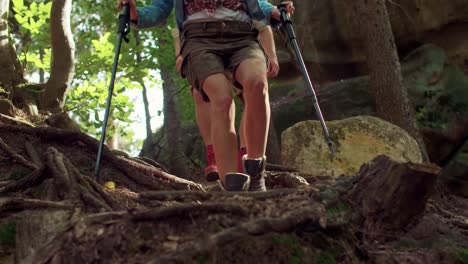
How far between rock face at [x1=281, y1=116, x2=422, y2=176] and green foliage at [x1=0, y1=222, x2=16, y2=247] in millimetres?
6187

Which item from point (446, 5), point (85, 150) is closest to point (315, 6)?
point (446, 5)

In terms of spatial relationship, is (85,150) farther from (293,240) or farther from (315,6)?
(315,6)

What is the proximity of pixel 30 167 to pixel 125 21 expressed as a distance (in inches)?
66.7

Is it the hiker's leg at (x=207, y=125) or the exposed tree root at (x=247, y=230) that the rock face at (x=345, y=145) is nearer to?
the hiker's leg at (x=207, y=125)

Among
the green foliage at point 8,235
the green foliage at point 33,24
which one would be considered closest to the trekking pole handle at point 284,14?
the green foliage at point 8,235

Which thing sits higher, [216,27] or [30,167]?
[216,27]

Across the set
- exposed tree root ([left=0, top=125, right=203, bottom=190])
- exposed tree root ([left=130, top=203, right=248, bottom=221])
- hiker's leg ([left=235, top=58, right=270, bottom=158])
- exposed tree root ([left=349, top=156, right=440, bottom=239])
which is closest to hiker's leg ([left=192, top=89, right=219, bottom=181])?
exposed tree root ([left=0, top=125, right=203, bottom=190])

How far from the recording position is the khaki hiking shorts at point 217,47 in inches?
200

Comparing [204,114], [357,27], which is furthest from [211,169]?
[357,27]

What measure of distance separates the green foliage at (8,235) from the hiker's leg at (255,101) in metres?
2.17

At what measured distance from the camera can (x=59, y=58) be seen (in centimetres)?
827

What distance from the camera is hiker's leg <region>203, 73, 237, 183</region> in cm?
492

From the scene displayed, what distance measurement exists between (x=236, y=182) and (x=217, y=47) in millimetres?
1271

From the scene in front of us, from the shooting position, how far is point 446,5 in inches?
619
